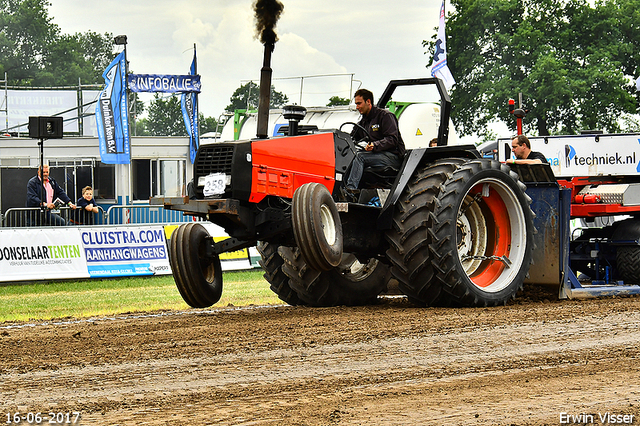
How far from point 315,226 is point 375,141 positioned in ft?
5.73

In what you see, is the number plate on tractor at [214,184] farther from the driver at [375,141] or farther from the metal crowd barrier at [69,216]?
the metal crowd barrier at [69,216]

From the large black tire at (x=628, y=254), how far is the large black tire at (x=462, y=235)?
1.97m

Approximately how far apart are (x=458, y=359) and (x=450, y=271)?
2.40m

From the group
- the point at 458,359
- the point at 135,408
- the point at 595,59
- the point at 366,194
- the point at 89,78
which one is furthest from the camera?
the point at 89,78

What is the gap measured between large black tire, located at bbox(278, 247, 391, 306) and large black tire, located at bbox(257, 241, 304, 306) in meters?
0.24

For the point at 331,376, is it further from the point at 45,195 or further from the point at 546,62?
the point at 546,62

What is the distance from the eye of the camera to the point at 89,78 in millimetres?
77688

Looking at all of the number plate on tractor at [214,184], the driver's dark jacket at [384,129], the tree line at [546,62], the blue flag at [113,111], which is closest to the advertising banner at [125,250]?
the blue flag at [113,111]

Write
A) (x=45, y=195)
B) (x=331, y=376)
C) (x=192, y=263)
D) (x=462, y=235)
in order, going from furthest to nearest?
1. (x=45, y=195)
2. (x=462, y=235)
3. (x=192, y=263)
4. (x=331, y=376)

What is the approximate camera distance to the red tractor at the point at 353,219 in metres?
7.54

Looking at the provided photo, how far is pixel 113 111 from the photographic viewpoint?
21047mm

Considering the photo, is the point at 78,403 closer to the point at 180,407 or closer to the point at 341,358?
the point at 180,407

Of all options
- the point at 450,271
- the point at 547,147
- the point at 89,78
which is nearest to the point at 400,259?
the point at 450,271

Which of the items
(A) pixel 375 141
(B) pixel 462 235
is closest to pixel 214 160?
(A) pixel 375 141
